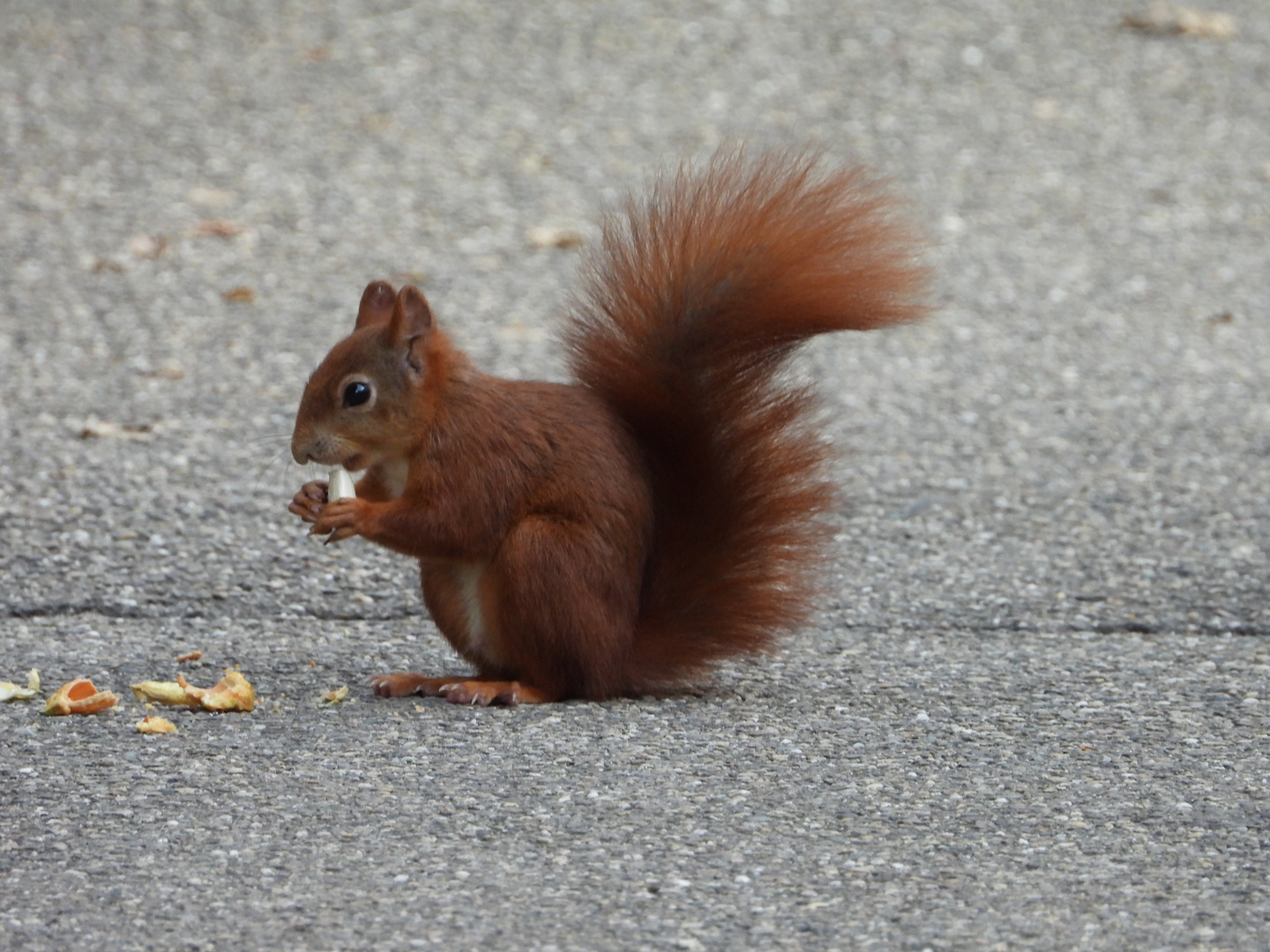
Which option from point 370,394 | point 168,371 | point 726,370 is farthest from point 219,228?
point 726,370

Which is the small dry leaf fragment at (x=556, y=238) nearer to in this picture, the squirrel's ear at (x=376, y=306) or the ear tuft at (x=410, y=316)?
the squirrel's ear at (x=376, y=306)

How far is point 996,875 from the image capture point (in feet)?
7.12

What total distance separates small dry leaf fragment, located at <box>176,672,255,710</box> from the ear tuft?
24.3 inches

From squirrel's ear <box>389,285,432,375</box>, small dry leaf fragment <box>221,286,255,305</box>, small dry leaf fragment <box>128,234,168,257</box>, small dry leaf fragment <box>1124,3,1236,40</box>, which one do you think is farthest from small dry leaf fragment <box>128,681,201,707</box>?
small dry leaf fragment <box>1124,3,1236,40</box>

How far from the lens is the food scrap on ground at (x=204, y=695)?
2803 millimetres

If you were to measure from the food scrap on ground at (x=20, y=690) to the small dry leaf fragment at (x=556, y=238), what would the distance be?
145 inches

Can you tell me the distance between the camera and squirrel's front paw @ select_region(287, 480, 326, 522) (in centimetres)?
275

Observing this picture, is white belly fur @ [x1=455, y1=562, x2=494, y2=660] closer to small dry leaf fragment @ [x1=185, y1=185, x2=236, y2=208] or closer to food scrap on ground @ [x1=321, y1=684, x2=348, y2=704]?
food scrap on ground @ [x1=321, y1=684, x2=348, y2=704]

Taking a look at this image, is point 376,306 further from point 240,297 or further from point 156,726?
point 240,297

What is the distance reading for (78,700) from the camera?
9.12ft

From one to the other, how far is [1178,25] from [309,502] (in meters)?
6.88

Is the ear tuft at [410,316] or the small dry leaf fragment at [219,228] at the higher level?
the small dry leaf fragment at [219,228]

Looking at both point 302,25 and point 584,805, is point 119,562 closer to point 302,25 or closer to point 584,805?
point 584,805

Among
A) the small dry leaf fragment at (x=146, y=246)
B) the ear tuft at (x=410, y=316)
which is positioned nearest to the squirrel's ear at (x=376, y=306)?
the ear tuft at (x=410, y=316)
